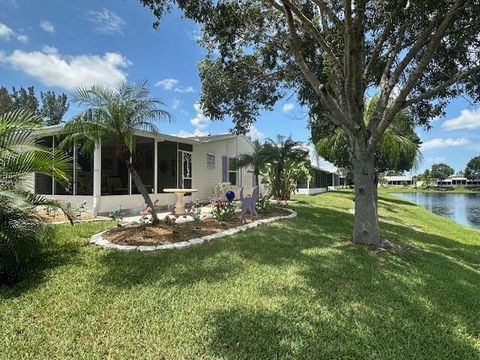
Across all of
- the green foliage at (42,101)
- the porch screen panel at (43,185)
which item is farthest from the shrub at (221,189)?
the green foliage at (42,101)

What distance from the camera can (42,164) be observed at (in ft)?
18.8

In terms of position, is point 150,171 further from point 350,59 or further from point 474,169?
point 474,169

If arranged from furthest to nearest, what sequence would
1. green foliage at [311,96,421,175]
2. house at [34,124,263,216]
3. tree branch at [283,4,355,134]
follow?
1. green foliage at [311,96,421,175]
2. house at [34,124,263,216]
3. tree branch at [283,4,355,134]

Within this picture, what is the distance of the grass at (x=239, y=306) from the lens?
342 cm

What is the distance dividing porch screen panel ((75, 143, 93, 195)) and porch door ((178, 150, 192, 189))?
12.8 feet

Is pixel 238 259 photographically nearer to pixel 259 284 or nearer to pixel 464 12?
pixel 259 284

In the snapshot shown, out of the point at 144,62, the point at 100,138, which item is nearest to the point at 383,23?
the point at 100,138

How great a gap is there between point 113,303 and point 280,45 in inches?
322

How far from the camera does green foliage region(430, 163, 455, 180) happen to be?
105875 mm

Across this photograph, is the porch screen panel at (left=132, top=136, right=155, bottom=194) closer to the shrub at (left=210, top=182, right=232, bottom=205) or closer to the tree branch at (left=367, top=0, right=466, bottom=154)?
the shrub at (left=210, top=182, right=232, bottom=205)

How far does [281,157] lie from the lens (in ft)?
51.2

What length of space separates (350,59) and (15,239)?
21.2 feet

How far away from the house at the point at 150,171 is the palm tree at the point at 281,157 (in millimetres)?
1663

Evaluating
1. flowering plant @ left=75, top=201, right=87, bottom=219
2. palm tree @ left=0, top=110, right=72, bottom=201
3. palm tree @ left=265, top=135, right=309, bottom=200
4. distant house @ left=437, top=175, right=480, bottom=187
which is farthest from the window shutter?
distant house @ left=437, top=175, right=480, bottom=187
